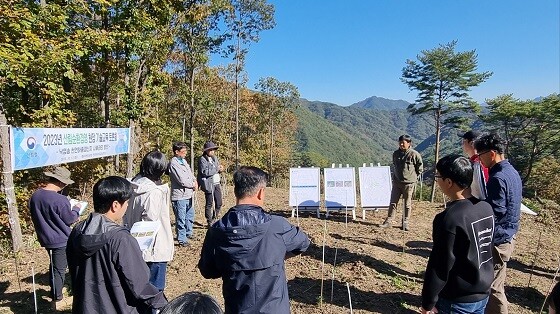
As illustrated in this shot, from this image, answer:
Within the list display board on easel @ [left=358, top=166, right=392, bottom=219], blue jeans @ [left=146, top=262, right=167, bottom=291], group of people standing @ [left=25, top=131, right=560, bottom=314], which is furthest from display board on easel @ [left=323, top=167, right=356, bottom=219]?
group of people standing @ [left=25, top=131, right=560, bottom=314]

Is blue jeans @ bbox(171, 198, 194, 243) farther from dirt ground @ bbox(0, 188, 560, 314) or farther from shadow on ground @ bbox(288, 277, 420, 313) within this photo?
shadow on ground @ bbox(288, 277, 420, 313)

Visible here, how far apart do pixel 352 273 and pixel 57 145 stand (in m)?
5.04

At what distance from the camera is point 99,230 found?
1.99 m

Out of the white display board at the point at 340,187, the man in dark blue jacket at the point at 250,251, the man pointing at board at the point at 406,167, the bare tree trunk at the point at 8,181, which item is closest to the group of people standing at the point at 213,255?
the man in dark blue jacket at the point at 250,251

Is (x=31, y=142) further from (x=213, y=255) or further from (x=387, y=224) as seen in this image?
(x=387, y=224)

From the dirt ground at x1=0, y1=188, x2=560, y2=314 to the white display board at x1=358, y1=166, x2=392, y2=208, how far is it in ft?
3.44

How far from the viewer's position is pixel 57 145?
17.8 ft

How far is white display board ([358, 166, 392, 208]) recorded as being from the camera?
8.34m

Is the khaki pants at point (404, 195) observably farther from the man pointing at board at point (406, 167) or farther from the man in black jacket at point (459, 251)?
the man in black jacket at point (459, 251)

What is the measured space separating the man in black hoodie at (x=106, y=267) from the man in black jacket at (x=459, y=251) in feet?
5.93

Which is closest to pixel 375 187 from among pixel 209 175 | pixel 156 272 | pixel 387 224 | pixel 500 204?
pixel 387 224

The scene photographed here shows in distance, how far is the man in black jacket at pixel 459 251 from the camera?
213 cm

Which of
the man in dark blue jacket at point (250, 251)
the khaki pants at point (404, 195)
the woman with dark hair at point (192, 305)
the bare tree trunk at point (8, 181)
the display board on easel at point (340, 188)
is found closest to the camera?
the woman with dark hair at point (192, 305)

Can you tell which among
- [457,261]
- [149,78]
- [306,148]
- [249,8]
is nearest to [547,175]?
[249,8]
